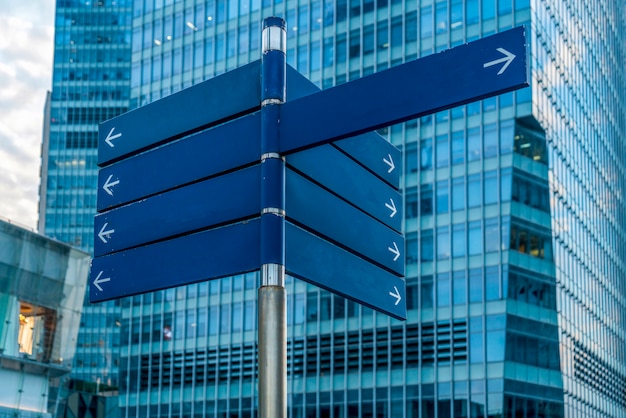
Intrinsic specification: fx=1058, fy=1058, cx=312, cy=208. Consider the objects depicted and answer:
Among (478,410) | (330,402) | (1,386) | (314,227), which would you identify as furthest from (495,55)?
(330,402)

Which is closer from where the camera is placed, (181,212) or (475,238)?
(181,212)

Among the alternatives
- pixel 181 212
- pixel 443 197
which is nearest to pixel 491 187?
pixel 443 197

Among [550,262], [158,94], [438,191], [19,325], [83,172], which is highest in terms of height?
[83,172]

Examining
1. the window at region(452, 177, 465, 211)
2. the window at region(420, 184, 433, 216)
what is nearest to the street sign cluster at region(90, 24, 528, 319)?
the window at region(452, 177, 465, 211)

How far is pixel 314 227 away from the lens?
7586 millimetres

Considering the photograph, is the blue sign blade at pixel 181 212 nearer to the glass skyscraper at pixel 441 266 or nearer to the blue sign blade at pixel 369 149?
the blue sign blade at pixel 369 149

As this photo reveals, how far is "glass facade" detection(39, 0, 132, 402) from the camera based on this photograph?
146 m

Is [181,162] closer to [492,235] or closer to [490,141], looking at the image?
[492,235]

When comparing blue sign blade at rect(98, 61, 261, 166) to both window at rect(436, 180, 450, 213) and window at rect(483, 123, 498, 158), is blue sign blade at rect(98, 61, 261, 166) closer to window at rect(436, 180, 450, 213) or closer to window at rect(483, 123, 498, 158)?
window at rect(483, 123, 498, 158)

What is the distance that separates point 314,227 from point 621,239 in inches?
3719

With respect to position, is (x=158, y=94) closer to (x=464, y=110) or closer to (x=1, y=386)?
(x=464, y=110)

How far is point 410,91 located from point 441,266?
6274cm

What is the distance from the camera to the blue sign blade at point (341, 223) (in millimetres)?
7484

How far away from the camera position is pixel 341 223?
791cm
